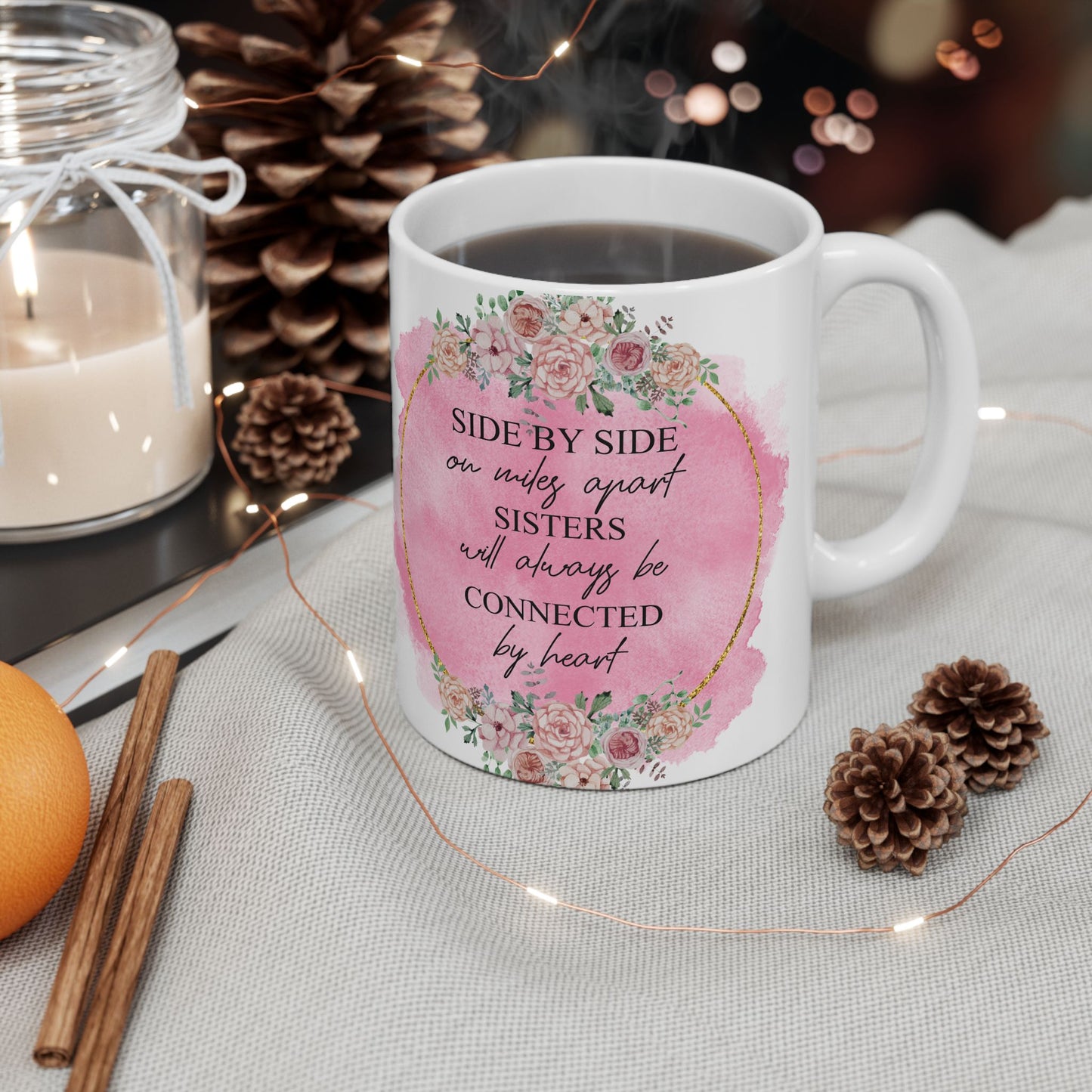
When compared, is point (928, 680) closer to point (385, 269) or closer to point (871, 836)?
point (871, 836)

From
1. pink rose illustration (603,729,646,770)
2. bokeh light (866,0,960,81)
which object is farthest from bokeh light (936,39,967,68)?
pink rose illustration (603,729,646,770)

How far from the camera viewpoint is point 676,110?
104cm

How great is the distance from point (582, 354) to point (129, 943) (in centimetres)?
26

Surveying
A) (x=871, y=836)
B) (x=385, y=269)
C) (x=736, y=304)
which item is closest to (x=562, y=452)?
(x=736, y=304)

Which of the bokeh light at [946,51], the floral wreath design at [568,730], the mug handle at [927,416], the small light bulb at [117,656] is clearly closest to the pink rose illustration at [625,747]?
the floral wreath design at [568,730]

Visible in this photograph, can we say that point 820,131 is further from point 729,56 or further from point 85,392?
point 85,392

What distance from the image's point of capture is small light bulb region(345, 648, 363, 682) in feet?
2.08

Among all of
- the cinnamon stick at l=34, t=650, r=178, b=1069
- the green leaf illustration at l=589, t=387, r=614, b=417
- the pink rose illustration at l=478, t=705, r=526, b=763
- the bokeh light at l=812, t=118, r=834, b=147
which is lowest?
the cinnamon stick at l=34, t=650, r=178, b=1069

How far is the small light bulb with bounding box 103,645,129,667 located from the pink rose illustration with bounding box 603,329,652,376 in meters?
0.31

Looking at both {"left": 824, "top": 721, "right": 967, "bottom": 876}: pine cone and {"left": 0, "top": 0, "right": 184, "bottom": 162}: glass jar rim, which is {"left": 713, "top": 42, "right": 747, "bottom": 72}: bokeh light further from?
{"left": 824, "top": 721, "right": 967, "bottom": 876}: pine cone

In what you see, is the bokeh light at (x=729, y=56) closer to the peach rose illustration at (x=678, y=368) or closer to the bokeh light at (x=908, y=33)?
the bokeh light at (x=908, y=33)

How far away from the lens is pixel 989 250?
1.04 meters

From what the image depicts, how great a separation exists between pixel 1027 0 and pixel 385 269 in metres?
0.70

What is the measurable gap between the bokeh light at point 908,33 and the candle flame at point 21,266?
2.49 feet
